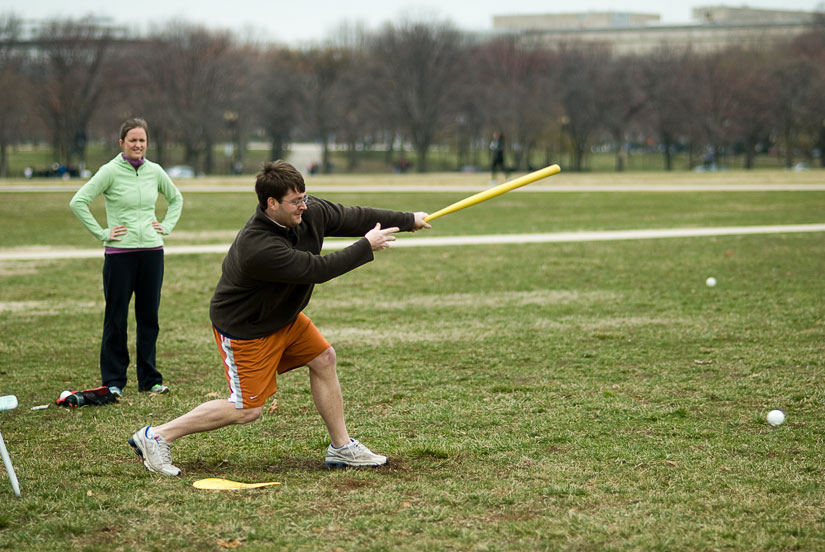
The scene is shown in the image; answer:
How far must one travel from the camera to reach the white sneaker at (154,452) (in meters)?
5.45

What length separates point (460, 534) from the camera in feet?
14.9

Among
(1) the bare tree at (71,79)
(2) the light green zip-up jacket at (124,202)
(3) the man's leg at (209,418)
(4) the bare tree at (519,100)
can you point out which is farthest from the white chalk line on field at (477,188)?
(4) the bare tree at (519,100)

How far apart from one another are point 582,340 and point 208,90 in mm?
67785

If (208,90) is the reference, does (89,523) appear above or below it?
below

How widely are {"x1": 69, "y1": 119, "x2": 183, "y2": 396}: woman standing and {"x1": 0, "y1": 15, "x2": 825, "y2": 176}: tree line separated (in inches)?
2460

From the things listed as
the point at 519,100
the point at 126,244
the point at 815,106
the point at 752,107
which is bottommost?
the point at 126,244

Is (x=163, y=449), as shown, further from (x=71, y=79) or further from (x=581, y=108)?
(x=71, y=79)

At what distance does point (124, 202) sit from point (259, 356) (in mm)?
2760

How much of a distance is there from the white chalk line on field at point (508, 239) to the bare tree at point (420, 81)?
54.4m

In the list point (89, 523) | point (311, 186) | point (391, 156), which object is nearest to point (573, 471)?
point (89, 523)

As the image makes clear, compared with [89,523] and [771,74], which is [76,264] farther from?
[771,74]

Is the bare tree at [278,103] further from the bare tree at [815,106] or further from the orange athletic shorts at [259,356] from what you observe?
the orange athletic shorts at [259,356]

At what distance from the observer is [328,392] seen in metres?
5.56

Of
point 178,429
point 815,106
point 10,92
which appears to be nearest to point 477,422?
point 178,429
